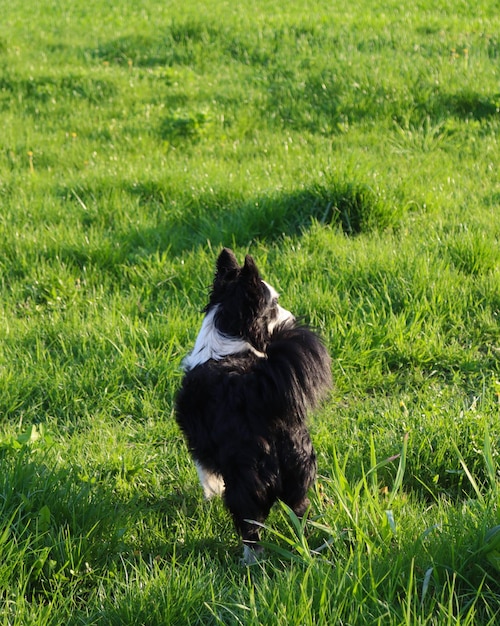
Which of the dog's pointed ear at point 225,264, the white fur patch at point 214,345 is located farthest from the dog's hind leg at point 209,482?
the dog's pointed ear at point 225,264

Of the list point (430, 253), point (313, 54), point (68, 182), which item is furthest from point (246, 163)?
point (313, 54)

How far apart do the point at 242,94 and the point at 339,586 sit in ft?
21.3

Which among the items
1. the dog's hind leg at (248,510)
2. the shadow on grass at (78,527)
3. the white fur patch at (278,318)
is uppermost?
the white fur patch at (278,318)

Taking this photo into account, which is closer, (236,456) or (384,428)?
(236,456)

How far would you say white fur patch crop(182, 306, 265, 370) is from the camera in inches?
105

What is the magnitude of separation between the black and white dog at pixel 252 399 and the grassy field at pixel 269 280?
0.17 m

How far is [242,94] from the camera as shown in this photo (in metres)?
7.68

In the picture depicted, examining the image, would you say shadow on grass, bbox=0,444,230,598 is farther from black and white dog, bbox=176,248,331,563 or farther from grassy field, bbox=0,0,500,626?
black and white dog, bbox=176,248,331,563

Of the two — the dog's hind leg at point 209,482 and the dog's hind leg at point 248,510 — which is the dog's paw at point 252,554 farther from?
the dog's hind leg at point 209,482

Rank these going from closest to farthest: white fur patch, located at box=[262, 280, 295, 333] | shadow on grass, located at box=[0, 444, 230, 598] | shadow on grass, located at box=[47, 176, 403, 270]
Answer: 1. shadow on grass, located at box=[0, 444, 230, 598]
2. white fur patch, located at box=[262, 280, 295, 333]
3. shadow on grass, located at box=[47, 176, 403, 270]

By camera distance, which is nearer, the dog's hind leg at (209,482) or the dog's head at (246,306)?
the dog's head at (246,306)

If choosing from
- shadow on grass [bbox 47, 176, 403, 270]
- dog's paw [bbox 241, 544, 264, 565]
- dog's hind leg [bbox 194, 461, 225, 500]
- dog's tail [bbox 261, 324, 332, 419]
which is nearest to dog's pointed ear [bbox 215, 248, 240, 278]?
dog's tail [bbox 261, 324, 332, 419]

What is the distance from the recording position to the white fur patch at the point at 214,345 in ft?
8.75

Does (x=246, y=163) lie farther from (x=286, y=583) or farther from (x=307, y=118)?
(x=286, y=583)
